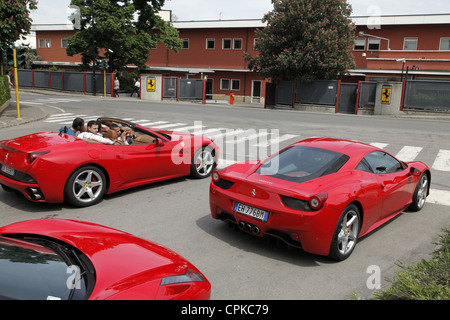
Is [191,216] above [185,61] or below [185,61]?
below

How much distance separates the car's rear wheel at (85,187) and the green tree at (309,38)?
25.9 metres

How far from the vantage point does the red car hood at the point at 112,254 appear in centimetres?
269

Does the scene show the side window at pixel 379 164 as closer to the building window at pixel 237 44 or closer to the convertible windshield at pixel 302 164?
the convertible windshield at pixel 302 164

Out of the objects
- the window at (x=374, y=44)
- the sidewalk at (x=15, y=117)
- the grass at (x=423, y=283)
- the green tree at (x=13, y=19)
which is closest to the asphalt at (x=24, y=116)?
the sidewalk at (x=15, y=117)

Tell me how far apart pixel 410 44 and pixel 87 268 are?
4598 cm

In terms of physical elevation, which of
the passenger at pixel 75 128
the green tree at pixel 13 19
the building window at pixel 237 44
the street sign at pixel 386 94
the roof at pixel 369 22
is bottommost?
the passenger at pixel 75 128

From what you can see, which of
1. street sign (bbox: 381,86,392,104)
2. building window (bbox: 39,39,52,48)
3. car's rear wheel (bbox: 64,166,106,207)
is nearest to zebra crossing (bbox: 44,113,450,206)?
car's rear wheel (bbox: 64,166,106,207)

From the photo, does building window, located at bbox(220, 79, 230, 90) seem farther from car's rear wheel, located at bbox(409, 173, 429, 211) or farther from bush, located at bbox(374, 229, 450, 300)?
bush, located at bbox(374, 229, 450, 300)

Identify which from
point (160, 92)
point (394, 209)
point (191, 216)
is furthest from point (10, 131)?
point (160, 92)

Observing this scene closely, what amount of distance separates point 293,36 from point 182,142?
1007 inches

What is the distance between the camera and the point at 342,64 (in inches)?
1203

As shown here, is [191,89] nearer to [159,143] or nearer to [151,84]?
[151,84]

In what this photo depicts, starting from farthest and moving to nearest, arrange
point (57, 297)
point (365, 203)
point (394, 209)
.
→ point (394, 209), point (365, 203), point (57, 297)

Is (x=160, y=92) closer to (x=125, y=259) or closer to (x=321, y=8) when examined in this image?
(x=321, y=8)
